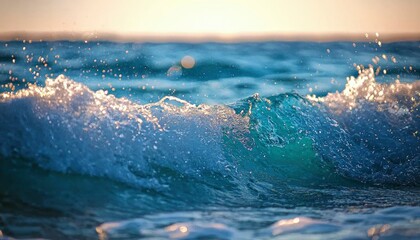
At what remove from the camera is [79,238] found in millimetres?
2824

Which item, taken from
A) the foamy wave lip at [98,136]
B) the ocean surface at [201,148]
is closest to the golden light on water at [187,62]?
the ocean surface at [201,148]

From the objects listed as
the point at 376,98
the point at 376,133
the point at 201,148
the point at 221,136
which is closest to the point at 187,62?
the point at 376,98

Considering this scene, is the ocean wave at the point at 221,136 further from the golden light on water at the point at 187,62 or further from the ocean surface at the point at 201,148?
the golden light on water at the point at 187,62

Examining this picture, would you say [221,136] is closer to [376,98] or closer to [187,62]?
[376,98]

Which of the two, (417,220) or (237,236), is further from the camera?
(417,220)

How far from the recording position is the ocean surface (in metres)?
3.18

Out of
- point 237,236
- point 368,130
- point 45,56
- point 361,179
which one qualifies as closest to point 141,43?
point 45,56

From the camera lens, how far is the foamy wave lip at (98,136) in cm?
409

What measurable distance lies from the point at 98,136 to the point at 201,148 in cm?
111

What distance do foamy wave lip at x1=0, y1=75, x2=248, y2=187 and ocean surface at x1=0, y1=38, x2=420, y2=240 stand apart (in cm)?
1

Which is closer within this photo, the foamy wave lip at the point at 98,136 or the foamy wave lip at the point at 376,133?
the foamy wave lip at the point at 98,136

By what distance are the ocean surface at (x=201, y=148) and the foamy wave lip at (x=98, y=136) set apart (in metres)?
0.01

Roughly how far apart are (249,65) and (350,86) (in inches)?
98.5

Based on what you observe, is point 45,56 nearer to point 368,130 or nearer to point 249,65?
point 249,65
